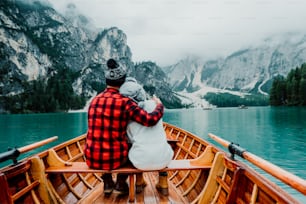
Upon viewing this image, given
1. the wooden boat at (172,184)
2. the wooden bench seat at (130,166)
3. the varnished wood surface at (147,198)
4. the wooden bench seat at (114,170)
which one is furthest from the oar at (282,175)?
the varnished wood surface at (147,198)

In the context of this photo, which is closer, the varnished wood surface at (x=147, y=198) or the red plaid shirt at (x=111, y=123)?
the red plaid shirt at (x=111, y=123)

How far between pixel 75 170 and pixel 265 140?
3272 cm

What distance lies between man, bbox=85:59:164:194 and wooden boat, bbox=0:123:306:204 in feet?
3.70

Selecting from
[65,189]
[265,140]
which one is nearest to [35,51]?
[265,140]

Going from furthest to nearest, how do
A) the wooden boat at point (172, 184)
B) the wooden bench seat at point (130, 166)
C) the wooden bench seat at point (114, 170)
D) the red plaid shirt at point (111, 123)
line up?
the wooden bench seat at point (130, 166), the wooden bench seat at point (114, 170), the red plaid shirt at point (111, 123), the wooden boat at point (172, 184)

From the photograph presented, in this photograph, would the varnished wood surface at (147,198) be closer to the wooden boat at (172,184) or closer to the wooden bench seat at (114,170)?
the wooden boat at (172,184)

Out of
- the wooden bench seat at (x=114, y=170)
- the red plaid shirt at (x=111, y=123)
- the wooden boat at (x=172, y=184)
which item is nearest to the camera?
the wooden boat at (x=172, y=184)

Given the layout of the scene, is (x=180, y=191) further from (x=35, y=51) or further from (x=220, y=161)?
(x=35, y=51)

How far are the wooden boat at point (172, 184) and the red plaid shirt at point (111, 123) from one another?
1180 millimetres

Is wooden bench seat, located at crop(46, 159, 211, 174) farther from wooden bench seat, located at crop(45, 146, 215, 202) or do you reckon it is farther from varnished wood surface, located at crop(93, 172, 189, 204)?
varnished wood surface, located at crop(93, 172, 189, 204)

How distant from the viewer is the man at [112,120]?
4695 millimetres

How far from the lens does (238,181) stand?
14.6 ft

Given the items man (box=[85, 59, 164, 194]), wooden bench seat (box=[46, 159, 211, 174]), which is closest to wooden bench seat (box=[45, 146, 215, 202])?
wooden bench seat (box=[46, 159, 211, 174])

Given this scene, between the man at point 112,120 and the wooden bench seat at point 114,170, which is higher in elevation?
→ the man at point 112,120
